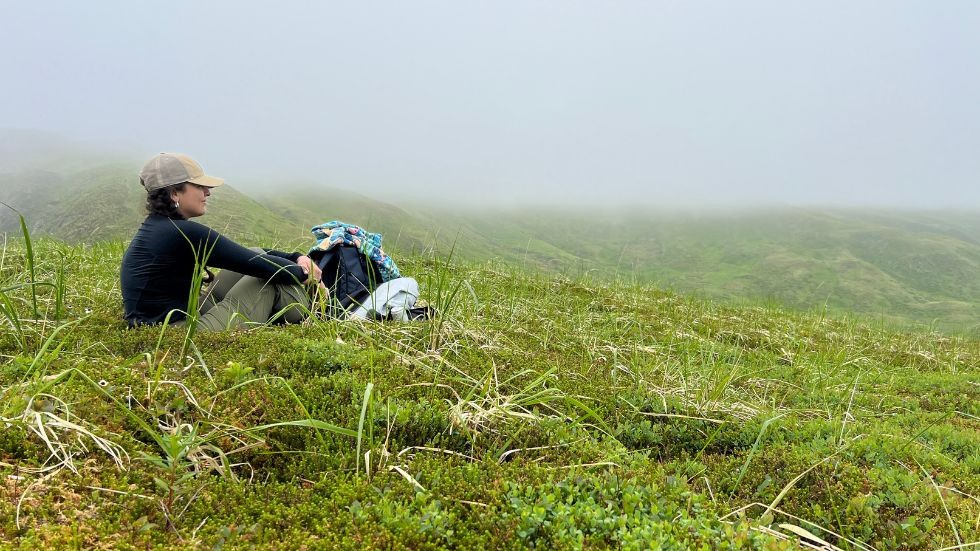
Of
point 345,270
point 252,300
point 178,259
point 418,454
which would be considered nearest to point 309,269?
point 252,300

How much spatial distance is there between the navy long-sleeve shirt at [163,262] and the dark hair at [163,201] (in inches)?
4.1

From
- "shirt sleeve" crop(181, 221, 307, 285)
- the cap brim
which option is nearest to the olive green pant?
"shirt sleeve" crop(181, 221, 307, 285)

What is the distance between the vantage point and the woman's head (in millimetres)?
5840

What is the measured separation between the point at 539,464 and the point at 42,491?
2.61 m

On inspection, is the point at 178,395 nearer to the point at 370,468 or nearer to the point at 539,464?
the point at 370,468

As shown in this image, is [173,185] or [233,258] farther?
[233,258]

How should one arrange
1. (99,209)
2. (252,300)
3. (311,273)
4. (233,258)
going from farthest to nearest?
(99,209) < (252,300) < (311,273) < (233,258)

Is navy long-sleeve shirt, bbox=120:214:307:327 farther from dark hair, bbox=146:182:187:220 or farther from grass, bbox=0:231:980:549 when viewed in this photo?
grass, bbox=0:231:980:549

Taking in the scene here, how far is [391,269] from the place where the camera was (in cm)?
876

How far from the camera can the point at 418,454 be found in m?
3.07

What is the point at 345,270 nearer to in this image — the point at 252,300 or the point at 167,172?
the point at 252,300

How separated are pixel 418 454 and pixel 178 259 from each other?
449 cm

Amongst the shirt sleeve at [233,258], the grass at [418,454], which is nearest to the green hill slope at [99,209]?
the shirt sleeve at [233,258]

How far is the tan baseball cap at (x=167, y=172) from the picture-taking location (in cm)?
582
